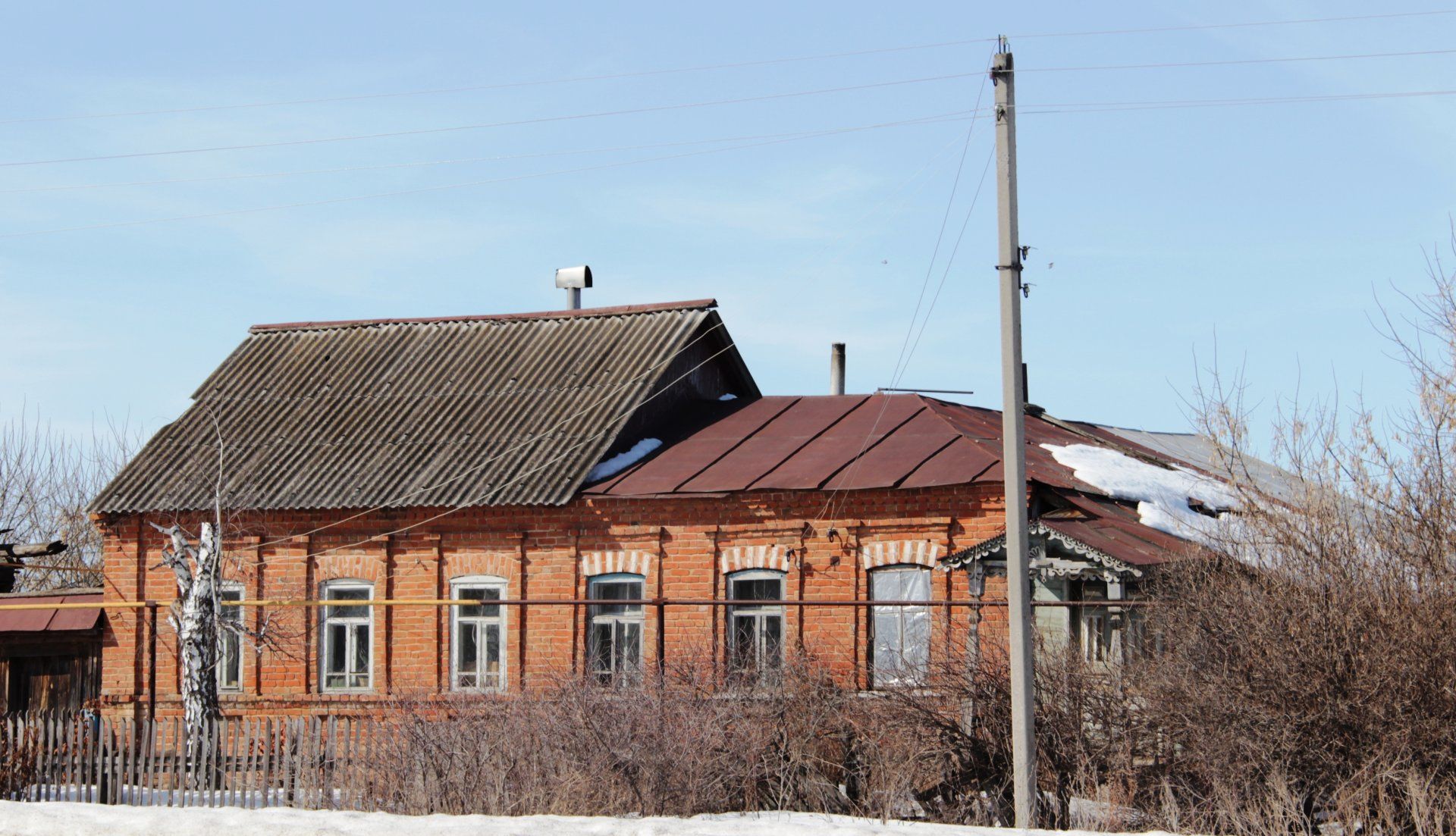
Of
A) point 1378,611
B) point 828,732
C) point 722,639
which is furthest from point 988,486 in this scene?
point 1378,611

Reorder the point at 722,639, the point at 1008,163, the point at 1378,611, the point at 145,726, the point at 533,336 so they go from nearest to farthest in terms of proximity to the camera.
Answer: the point at 1378,611, the point at 1008,163, the point at 145,726, the point at 722,639, the point at 533,336

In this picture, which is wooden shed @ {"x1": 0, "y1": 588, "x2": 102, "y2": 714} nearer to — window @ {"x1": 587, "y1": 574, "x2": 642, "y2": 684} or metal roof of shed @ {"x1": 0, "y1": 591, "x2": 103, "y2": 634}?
metal roof of shed @ {"x1": 0, "y1": 591, "x2": 103, "y2": 634}

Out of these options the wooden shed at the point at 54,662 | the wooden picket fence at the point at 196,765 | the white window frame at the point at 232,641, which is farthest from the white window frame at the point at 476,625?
the wooden shed at the point at 54,662

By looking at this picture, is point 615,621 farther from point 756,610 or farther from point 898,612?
point 898,612

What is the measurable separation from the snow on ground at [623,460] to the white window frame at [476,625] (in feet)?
5.85

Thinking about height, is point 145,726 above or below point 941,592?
below

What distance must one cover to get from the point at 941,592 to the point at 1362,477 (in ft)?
21.8

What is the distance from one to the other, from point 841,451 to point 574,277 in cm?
811

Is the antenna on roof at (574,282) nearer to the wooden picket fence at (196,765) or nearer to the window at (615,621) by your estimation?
the window at (615,621)

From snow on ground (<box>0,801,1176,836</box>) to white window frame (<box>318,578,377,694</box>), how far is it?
6.99 metres

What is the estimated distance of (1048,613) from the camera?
1812 cm

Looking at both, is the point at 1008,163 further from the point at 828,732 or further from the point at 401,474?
the point at 401,474

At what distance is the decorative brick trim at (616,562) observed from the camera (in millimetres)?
19797

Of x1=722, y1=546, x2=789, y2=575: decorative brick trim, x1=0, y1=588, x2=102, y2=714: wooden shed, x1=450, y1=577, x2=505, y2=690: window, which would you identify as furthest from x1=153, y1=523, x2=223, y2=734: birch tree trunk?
x1=722, y1=546, x2=789, y2=575: decorative brick trim
